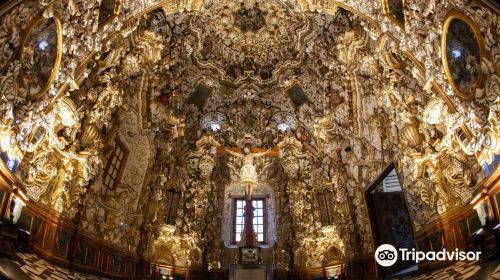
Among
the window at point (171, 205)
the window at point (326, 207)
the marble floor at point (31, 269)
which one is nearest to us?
the marble floor at point (31, 269)

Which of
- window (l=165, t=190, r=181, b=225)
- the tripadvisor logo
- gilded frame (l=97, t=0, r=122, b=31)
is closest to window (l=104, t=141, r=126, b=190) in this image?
window (l=165, t=190, r=181, b=225)

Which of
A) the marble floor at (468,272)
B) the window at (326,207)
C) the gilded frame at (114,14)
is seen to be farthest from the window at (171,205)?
the marble floor at (468,272)

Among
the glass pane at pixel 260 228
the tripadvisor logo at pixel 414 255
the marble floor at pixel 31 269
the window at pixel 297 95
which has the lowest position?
the marble floor at pixel 31 269

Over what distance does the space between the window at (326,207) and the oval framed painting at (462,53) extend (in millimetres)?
6888

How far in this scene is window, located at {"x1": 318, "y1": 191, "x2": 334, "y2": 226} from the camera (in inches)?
553

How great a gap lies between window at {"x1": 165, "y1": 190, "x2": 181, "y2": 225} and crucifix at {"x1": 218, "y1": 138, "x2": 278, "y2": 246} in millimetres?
2340

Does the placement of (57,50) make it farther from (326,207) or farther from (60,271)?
(326,207)

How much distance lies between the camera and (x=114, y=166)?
12.3m

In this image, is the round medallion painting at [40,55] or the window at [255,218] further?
the window at [255,218]

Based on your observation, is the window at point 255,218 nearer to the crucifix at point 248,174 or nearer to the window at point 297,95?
the crucifix at point 248,174

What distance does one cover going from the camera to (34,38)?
774cm

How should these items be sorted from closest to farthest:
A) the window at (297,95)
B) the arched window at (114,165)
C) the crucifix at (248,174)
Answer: the arched window at (114,165)
the crucifix at (248,174)
the window at (297,95)

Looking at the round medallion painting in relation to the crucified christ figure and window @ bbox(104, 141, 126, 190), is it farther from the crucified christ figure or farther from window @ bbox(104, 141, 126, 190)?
the crucified christ figure

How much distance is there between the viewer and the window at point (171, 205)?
13.7m
